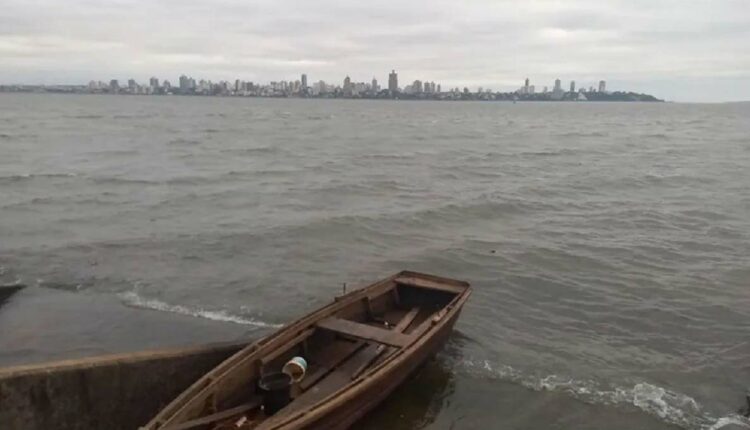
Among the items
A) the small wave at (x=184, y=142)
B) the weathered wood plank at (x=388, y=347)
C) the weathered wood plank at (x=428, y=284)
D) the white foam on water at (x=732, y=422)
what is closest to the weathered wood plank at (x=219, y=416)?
the weathered wood plank at (x=388, y=347)

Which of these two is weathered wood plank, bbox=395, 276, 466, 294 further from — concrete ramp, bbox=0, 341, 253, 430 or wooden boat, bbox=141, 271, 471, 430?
concrete ramp, bbox=0, 341, 253, 430

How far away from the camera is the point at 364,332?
424 inches

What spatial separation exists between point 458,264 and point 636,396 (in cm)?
862

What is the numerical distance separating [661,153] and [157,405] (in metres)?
57.9

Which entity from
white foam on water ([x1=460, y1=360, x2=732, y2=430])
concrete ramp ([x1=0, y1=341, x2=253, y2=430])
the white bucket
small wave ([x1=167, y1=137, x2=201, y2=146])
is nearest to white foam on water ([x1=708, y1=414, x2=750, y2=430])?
white foam on water ([x1=460, y1=360, x2=732, y2=430])

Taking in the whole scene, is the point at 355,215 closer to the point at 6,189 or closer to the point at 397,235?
the point at 397,235

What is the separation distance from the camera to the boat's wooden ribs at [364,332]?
10547 mm

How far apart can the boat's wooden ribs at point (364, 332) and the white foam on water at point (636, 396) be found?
2790 millimetres

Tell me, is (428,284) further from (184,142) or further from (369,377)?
(184,142)

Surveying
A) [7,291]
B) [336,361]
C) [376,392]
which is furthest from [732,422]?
[7,291]

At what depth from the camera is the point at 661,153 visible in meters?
57.7

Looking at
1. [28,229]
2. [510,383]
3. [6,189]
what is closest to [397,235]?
[510,383]

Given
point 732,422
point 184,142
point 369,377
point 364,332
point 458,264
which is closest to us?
point 369,377

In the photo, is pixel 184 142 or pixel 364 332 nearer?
pixel 364 332
